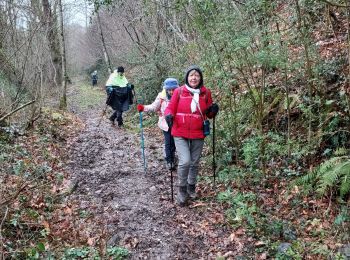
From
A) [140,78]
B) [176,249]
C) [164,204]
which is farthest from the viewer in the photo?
[140,78]

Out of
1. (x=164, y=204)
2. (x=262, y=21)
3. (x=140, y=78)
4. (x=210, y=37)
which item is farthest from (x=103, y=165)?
(x=140, y=78)

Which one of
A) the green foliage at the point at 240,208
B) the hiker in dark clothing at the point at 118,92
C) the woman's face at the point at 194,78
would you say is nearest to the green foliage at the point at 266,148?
the green foliage at the point at 240,208

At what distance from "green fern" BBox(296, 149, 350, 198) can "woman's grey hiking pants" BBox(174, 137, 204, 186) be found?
1.72 m

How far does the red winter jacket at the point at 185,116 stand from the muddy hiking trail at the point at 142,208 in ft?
4.13

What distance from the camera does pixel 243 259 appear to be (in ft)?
15.8

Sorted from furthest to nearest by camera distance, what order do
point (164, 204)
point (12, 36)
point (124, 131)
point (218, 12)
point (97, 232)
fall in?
point (124, 131) < point (12, 36) < point (218, 12) < point (164, 204) < point (97, 232)

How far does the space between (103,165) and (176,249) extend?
420 cm

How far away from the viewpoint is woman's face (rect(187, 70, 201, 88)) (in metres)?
6.17

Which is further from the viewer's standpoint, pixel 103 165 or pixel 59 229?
pixel 103 165

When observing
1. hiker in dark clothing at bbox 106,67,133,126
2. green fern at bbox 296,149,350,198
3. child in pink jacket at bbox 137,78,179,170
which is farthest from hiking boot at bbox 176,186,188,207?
hiker in dark clothing at bbox 106,67,133,126

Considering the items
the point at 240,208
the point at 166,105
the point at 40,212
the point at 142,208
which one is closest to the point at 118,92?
the point at 166,105

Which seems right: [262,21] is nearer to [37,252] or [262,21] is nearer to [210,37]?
[210,37]

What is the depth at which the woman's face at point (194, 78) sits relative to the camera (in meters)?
6.17

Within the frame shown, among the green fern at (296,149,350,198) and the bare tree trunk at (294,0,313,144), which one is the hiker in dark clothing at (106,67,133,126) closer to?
the bare tree trunk at (294,0,313,144)
